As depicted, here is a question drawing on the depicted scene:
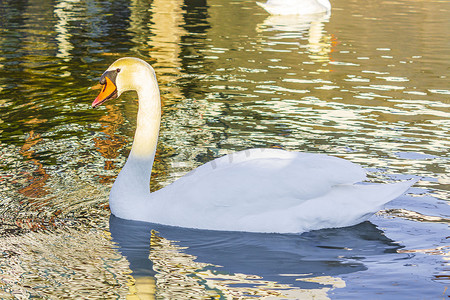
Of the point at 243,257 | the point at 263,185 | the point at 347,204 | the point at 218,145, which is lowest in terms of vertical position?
the point at 218,145

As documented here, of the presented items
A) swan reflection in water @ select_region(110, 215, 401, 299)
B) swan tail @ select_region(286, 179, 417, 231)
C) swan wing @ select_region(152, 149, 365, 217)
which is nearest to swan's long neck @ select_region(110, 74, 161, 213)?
swan reflection in water @ select_region(110, 215, 401, 299)

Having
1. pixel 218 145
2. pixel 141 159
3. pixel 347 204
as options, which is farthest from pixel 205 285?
pixel 218 145

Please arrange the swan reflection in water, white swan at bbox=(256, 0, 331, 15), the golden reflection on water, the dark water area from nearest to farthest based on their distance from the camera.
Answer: the golden reflection on water → the swan reflection in water → the dark water area → white swan at bbox=(256, 0, 331, 15)

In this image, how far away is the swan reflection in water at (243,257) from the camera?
201 inches

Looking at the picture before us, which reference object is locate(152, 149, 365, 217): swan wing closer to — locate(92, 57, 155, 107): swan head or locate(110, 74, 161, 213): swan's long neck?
locate(110, 74, 161, 213): swan's long neck

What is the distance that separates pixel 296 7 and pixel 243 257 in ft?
63.9

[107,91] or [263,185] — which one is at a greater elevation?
[107,91]

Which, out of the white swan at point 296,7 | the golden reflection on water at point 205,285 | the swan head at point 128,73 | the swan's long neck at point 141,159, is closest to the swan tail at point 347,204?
the golden reflection on water at point 205,285

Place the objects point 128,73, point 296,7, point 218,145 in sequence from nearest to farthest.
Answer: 1. point 128,73
2. point 218,145
3. point 296,7

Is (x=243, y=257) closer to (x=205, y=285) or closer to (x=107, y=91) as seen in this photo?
(x=205, y=285)

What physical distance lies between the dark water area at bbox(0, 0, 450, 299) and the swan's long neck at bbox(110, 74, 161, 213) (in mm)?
218

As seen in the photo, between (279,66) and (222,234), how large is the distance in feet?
28.4

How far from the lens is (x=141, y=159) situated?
6.52m

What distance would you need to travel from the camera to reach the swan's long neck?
6391mm
